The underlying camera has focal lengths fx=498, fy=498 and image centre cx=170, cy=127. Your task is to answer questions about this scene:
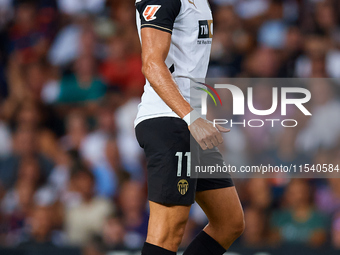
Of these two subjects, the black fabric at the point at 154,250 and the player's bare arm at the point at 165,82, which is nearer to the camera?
Result: the player's bare arm at the point at 165,82

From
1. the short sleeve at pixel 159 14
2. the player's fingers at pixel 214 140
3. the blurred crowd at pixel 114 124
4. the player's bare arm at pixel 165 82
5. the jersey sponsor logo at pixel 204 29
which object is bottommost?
the blurred crowd at pixel 114 124

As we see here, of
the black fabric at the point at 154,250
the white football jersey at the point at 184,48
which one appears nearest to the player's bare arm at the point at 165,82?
the white football jersey at the point at 184,48

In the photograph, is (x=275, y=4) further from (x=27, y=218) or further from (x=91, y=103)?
(x=27, y=218)

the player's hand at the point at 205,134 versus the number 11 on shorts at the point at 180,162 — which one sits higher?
the player's hand at the point at 205,134

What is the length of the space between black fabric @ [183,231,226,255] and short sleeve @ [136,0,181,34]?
1.17 m

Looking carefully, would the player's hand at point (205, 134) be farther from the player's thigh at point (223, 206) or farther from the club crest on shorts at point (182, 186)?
the player's thigh at point (223, 206)

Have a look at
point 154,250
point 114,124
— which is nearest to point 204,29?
point 154,250

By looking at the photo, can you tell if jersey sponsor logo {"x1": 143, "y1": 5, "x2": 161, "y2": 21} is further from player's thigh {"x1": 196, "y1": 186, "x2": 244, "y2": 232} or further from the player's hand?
player's thigh {"x1": 196, "y1": 186, "x2": 244, "y2": 232}

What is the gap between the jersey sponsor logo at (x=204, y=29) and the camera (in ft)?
8.46

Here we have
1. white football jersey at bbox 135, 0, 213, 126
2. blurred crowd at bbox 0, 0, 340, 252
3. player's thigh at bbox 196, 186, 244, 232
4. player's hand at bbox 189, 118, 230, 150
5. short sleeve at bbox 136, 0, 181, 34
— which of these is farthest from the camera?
blurred crowd at bbox 0, 0, 340, 252

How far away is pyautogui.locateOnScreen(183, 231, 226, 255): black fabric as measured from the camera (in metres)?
2.75

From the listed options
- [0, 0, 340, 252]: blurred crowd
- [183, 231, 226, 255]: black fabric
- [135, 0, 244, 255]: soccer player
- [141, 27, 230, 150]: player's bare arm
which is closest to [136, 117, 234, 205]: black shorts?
[135, 0, 244, 255]: soccer player

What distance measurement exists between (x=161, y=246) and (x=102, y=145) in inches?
134

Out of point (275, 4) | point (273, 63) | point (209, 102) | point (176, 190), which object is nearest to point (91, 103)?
point (273, 63)
